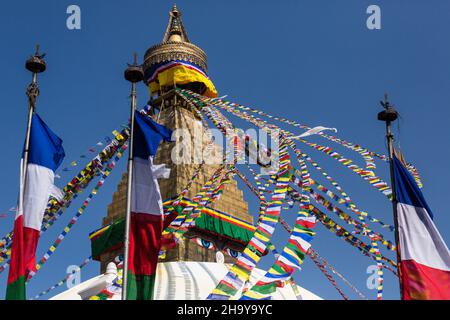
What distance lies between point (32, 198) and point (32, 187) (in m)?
0.23

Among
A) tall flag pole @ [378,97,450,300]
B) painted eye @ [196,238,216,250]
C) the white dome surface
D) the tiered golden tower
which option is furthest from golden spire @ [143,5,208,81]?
tall flag pole @ [378,97,450,300]

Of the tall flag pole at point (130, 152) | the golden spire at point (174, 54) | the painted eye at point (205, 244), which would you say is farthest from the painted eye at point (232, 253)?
the tall flag pole at point (130, 152)

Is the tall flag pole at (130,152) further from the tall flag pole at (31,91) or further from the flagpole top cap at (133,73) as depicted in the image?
the tall flag pole at (31,91)

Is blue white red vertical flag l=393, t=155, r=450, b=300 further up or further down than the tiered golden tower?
further down

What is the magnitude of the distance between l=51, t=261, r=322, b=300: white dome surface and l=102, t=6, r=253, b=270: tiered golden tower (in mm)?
842

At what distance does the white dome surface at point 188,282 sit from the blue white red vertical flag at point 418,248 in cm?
659

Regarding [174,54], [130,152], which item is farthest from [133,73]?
[174,54]

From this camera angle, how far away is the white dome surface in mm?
18438

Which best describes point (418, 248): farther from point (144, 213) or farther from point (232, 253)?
point (232, 253)

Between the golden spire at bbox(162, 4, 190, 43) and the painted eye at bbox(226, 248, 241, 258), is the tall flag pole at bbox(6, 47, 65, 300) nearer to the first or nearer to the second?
the painted eye at bbox(226, 248, 241, 258)
